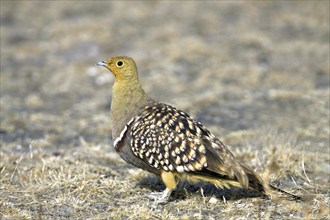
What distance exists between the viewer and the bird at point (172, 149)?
569 cm

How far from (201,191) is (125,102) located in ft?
3.72

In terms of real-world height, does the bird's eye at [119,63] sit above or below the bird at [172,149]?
above

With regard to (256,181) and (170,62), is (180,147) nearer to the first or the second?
(256,181)

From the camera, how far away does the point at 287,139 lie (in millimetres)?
8281

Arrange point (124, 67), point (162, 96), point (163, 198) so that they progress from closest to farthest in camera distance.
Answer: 1. point (163, 198)
2. point (124, 67)
3. point (162, 96)

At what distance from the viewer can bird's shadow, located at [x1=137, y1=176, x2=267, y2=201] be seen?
6305 millimetres

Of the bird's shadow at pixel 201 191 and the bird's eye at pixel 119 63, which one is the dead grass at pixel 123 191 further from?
the bird's eye at pixel 119 63

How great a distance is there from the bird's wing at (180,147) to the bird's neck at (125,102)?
0.20 metres

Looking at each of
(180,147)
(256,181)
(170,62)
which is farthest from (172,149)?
(170,62)

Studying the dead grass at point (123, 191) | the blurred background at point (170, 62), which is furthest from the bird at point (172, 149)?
the blurred background at point (170, 62)

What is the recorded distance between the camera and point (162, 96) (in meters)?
11.3

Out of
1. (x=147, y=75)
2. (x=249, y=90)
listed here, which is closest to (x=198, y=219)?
(x=249, y=90)

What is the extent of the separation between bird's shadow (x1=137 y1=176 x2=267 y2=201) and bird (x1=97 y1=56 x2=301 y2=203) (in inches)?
10.8

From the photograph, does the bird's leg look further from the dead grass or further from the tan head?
the tan head
